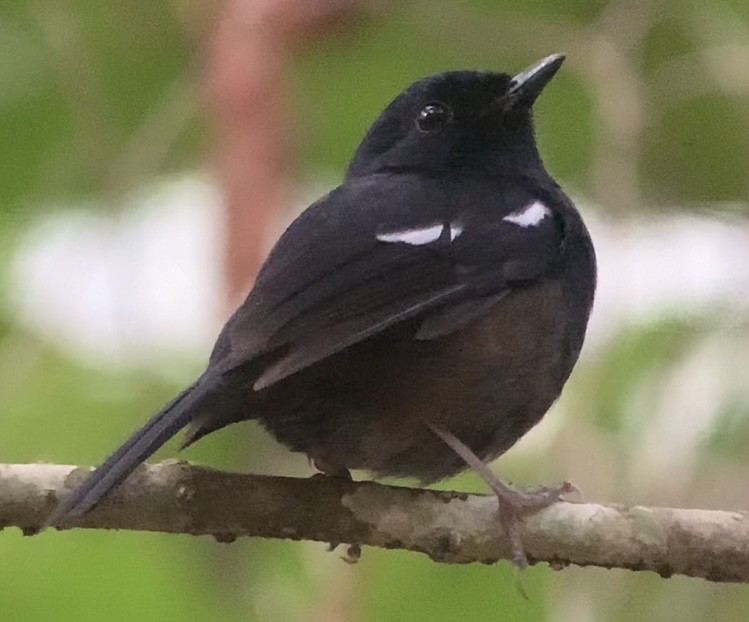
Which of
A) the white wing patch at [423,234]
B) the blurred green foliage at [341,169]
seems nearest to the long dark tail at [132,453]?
the white wing patch at [423,234]

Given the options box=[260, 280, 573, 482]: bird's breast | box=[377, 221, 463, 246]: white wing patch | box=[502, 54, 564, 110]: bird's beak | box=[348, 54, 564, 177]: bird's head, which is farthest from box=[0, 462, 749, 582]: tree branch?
box=[502, 54, 564, 110]: bird's beak

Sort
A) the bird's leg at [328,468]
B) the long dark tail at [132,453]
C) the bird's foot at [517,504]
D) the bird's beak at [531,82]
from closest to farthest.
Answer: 1. the long dark tail at [132,453]
2. the bird's foot at [517,504]
3. the bird's leg at [328,468]
4. the bird's beak at [531,82]

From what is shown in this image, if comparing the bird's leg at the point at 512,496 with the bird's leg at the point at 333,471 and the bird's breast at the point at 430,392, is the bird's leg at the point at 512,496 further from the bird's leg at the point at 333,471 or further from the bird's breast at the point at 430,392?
the bird's leg at the point at 333,471

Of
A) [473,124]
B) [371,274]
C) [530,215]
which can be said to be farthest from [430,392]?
[473,124]

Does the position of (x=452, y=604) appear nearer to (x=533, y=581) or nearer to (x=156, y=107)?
(x=533, y=581)

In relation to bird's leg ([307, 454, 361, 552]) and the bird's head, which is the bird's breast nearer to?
bird's leg ([307, 454, 361, 552])

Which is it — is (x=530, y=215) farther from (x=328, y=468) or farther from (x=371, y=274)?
(x=328, y=468)

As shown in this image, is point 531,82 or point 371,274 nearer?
point 371,274
